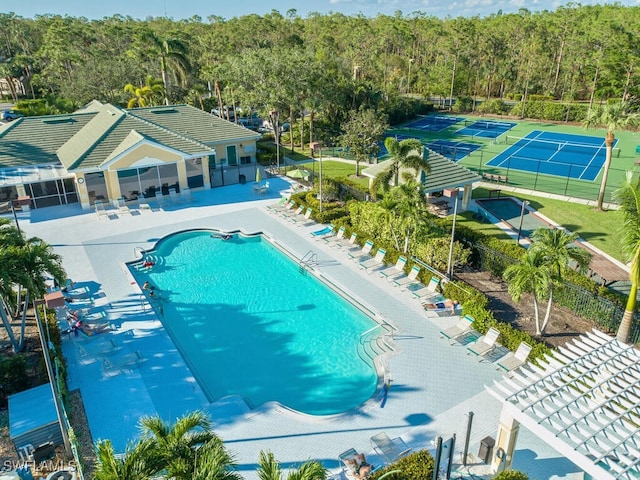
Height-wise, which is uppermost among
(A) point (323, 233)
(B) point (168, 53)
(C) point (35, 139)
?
(B) point (168, 53)

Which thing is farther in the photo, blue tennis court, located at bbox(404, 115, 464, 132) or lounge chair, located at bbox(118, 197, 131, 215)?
blue tennis court, located at bbox(404, 115, 464, 132)

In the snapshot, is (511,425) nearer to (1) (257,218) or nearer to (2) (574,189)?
(1) (257,218)

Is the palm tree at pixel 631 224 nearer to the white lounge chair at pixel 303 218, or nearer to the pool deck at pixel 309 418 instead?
the pool deck at pixel 309 418

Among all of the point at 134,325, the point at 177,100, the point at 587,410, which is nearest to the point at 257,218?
the point at 134,325

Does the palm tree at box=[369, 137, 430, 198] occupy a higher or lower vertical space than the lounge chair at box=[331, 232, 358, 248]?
higher

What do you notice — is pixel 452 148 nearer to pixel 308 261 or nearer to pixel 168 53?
pixel 168 53

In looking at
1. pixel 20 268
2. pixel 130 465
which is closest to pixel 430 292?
pixel 130 465

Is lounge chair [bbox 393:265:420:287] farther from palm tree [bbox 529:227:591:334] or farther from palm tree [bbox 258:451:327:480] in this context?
palm tree [bbox 258:451:327:480]

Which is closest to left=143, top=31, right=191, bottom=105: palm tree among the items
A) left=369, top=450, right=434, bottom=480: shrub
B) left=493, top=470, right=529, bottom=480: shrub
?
left=369, top=450, right=434, bottom=480: shrub
